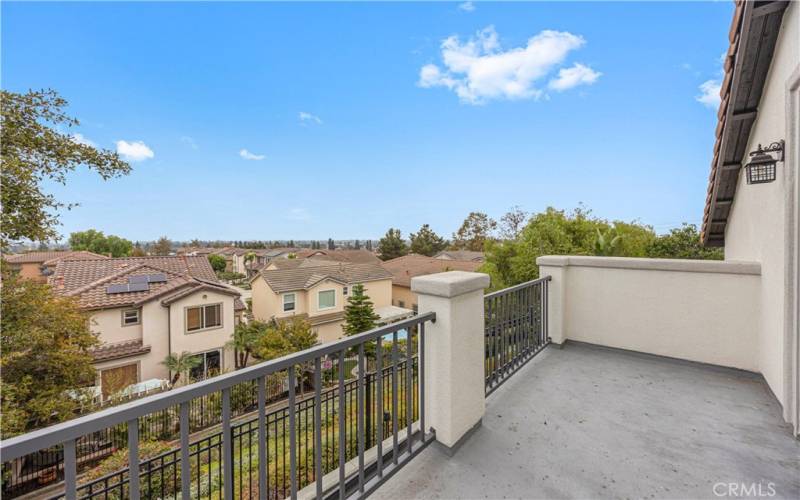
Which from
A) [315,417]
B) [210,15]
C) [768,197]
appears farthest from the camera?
[210,15]

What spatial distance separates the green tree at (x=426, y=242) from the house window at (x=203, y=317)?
1233 inches

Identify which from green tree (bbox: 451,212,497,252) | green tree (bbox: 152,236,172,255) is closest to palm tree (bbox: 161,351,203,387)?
green tree (bbox: 451,212,497,252)

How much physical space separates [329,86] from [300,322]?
14335mm

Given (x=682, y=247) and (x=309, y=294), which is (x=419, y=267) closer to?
(x=309, y=294)

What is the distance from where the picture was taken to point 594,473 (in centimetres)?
219

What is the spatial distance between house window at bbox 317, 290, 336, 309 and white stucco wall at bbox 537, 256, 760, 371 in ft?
57.8

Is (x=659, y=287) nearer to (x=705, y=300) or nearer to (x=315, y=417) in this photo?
(x=705, y=300)

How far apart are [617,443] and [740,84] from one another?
3.77 m

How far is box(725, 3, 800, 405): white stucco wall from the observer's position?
8.45 feet

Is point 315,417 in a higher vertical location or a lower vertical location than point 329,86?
lower

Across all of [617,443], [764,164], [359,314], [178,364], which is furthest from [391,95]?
[617,443]

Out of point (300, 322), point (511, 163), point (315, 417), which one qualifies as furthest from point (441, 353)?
point (511, 163)

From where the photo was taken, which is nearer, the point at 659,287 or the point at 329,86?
the point at 659,287

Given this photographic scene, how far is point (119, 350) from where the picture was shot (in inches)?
521
